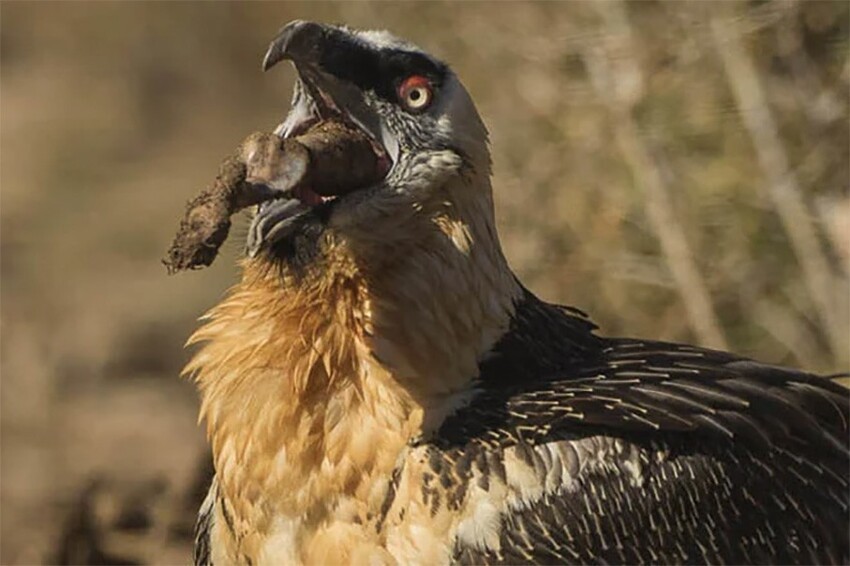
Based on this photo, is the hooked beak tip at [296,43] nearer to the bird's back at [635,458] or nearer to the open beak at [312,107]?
the open beak at [312,107]

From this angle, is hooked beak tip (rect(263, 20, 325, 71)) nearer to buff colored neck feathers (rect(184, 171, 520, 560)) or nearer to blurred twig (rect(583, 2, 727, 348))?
buff colored neck feathers (rect(184, 171, 520, 560))

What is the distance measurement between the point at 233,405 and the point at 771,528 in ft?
5.01

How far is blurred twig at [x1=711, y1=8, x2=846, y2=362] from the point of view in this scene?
9.59 meters

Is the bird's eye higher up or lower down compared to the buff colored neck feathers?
higher up

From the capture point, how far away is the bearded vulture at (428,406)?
5391 mm

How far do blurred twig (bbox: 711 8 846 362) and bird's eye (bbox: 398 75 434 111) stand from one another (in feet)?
13.8

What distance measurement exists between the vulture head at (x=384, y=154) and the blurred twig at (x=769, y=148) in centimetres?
410

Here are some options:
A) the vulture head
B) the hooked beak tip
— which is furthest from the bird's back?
the hooked beak tip

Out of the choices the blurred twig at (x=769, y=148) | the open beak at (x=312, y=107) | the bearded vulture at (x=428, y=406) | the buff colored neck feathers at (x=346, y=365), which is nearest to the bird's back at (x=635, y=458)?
the bearded vulture at (x=428, y=406)

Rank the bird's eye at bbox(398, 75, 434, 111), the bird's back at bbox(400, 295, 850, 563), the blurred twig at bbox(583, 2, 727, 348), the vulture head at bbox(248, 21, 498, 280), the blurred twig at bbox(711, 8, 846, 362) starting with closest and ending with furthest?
1. the bird's back at bbox(400, 295, 850, 563)
2. the vulture head at bbox(248, 21, 498, 280)
3. the bird's eye at bbox(398, 75, 434, 111)
4. the blurred twig at bbox(711, 8, 846, 362)
5. the blurred twig at bbox(583, 2, 727, 348)

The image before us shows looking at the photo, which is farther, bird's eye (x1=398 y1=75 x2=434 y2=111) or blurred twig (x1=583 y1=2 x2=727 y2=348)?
blurred twig (x1=583 y1=2 x2=727 y2=348)

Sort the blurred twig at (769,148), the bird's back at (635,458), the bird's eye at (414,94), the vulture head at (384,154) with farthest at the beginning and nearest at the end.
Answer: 1. the blurred twig at (769,148)
2. the bird's eye at (414,94)
3. the vulture head at (384,154)
4. the bird's back at (635,458)

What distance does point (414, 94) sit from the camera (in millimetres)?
5652

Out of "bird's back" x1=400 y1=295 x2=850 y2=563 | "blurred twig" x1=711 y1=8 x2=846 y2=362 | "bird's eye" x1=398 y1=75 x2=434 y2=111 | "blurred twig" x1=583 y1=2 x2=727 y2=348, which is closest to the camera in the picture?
"bird's back" x1=400 y1=295 x2=850 y2=563
